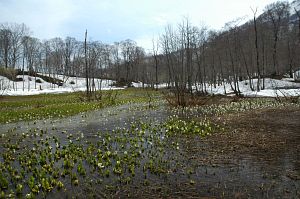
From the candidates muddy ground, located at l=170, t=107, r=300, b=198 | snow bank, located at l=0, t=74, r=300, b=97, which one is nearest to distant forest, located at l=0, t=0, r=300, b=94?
snow bank, located at l=0, t=74, r=300, b=97

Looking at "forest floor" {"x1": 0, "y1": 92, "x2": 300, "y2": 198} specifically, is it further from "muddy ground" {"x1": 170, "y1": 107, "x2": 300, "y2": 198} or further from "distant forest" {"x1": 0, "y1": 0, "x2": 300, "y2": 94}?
"distant forest" {"x1": 0, "y1": 0, "x2": 300, "y2": 94}

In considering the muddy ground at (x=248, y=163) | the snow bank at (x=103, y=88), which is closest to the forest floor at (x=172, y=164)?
the muddy ground at (x=248, y=163)

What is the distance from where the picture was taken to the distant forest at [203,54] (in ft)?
182

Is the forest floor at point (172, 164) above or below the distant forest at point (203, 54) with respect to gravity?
below

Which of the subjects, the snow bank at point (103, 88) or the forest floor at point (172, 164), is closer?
the forest floor at point (172, 164)

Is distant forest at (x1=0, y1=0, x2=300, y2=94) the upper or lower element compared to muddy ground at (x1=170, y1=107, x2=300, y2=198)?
upper

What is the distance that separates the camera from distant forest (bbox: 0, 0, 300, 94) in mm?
55381

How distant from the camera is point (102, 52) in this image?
127188mm

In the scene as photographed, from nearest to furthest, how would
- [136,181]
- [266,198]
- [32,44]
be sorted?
[266,198], [136,181], [32,44]

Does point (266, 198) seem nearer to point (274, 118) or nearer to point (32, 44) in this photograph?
point (274, 118)

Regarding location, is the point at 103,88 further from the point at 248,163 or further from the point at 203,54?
the point at 248,163

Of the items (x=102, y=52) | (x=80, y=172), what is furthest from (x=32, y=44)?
(x=80, y=172)

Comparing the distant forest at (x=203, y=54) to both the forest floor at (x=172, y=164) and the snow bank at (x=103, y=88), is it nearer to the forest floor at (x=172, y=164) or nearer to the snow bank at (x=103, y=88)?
the snow bank at (x=103, y=88)

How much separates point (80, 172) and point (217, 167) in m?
3.93
